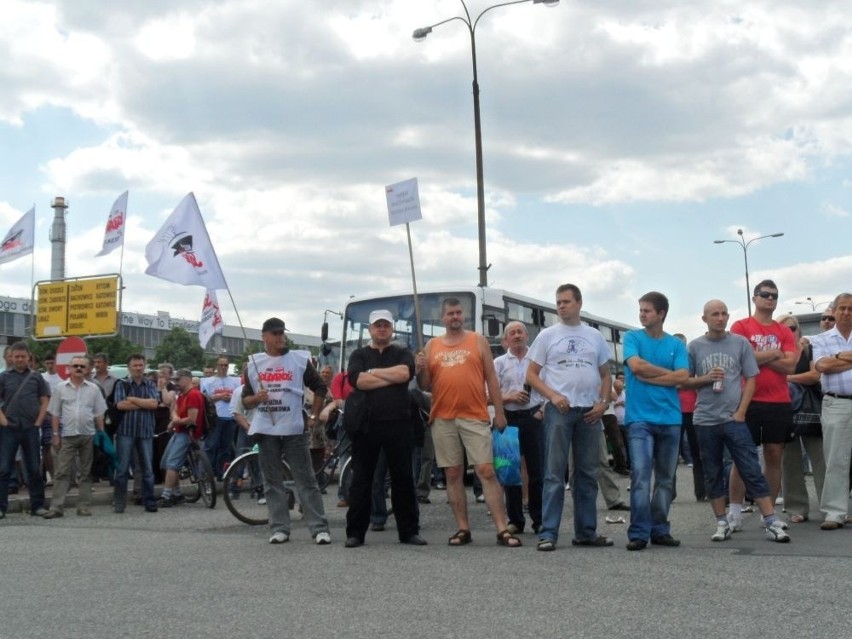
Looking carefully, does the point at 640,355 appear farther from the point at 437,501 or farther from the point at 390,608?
the point at 437,501

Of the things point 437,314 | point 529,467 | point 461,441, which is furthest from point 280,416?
point 437,314

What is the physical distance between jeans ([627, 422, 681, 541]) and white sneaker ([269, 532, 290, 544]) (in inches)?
116

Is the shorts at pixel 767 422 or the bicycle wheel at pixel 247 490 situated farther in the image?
the bicycle wheel at pixel 247 490

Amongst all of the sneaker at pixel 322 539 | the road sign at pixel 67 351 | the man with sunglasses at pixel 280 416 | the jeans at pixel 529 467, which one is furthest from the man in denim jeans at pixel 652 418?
the road sign at pixel 67 351

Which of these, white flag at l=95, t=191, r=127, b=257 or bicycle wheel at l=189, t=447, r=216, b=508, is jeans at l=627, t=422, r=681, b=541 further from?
white flag at l=95, t=191, r=127, b=257

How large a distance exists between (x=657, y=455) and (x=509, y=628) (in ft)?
11.3

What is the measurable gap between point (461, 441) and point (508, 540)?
0.92 meters

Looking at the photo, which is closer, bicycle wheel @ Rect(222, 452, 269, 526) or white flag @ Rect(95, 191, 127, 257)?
bicycle wheel @ Rect(222, 452, 269, 526)

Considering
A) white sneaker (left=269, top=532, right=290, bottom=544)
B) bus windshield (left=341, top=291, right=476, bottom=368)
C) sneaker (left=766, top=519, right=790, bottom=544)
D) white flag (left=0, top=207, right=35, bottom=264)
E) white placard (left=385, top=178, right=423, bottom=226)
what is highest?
white flag (left=0, top=207, right=35, bottom=264)

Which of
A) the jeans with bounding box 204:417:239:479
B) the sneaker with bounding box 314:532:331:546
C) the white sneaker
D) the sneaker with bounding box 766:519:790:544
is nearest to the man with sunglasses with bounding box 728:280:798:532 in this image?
the sneaker with bounding box 766:519:790:544

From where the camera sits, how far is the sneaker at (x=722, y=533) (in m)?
8.84

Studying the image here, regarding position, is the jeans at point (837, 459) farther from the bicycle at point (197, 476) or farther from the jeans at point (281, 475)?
the bicycle at point (197, 476)

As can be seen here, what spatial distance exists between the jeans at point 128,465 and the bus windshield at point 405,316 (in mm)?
4807

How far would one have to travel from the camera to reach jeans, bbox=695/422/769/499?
8727mm
